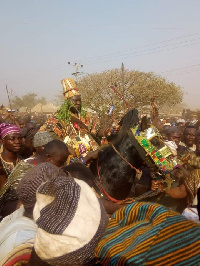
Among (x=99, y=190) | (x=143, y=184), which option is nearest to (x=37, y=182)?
(x=99, y=190)

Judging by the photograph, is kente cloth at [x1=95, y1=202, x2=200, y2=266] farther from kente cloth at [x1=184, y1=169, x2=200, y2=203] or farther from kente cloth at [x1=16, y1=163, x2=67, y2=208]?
kente cloth at [x1=184, y1=169, x2=200, y2=203]

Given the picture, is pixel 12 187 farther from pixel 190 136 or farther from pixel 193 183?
pixel 190 136

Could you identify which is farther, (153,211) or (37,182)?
(37,182)

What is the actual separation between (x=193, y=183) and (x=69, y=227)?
288cm

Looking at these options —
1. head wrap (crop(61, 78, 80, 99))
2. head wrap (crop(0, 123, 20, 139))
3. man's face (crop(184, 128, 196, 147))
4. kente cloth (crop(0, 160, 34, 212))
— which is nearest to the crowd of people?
kente cloth (crop(0, 160, 34, 212))

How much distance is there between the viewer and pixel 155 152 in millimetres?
3744

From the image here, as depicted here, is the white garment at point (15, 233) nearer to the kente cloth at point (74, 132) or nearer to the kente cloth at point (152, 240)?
the kente cloth at point (152, 240)

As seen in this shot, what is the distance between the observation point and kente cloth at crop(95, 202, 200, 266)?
109 cm

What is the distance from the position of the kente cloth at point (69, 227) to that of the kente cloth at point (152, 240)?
0.23 ft

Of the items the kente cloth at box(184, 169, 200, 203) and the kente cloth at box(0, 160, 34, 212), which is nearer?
the kente cloth at box(0, 160, 34, 212)

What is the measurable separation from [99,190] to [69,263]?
2520 mm

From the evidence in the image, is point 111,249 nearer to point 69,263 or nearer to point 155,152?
point 69,263

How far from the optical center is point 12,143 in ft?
17.9

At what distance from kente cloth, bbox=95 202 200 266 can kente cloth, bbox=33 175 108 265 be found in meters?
0.07
